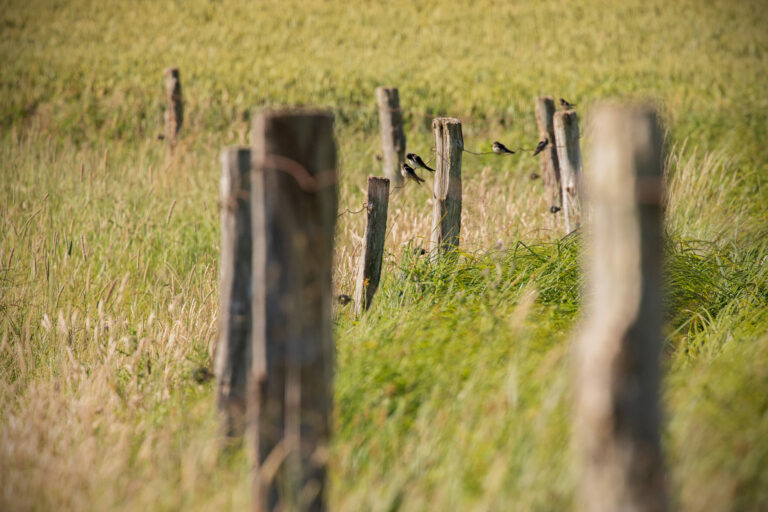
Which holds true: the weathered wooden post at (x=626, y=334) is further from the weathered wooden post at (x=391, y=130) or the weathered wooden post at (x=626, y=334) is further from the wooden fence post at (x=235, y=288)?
the weathered wooden post at (x=391, y=130)

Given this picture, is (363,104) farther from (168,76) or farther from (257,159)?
(257,159)

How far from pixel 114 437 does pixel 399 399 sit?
1151 mm

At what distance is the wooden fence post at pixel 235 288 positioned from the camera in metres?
2.44

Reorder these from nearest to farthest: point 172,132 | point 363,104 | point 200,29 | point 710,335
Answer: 1. point 710,335
2. point 172,132
3. point 363,104
4. point 200,29

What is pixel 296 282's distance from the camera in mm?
1939

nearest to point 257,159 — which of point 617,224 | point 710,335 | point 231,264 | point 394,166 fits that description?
point 231,264

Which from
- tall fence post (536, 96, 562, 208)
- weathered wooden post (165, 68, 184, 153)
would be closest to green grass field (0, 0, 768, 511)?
tall fence post (536, 96, 562, 208)

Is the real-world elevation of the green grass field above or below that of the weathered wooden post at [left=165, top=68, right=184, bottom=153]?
below

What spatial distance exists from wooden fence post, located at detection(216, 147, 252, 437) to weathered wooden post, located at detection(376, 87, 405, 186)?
15.8 feet

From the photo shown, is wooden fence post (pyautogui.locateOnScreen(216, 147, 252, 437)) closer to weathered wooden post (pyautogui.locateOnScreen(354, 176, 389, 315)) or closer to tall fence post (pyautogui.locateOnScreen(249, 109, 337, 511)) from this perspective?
tall fence post (pyautogui.locateOnScreen(249, 109, 337, 511))

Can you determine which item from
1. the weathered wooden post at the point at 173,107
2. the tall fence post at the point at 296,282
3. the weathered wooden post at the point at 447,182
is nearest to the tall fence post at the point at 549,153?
the weathered wooden post at the point at 447,182

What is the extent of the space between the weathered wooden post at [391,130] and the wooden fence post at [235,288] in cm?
482

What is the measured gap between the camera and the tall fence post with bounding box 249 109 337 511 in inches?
75.7

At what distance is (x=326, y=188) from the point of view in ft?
6.31
